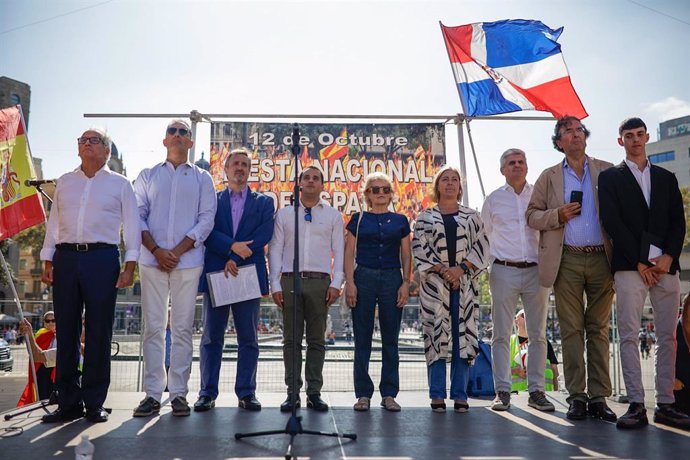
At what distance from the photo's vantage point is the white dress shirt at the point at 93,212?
4543 mm

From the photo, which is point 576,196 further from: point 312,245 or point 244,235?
point 244,235

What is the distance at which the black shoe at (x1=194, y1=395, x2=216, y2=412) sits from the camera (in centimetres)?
479

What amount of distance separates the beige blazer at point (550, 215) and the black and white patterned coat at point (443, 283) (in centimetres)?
48

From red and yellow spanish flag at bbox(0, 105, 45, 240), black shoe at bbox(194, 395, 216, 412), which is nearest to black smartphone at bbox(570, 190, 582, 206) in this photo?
black shoe at bbox(194, 395, 216, 412)

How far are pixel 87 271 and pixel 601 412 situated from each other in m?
4.09

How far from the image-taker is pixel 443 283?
16.7 ft

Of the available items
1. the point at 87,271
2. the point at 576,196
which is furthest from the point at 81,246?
the point at 576,196

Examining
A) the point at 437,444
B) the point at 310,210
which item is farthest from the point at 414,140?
the point at 437,444

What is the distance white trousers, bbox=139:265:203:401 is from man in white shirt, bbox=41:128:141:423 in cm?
28

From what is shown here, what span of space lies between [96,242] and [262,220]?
135 cm

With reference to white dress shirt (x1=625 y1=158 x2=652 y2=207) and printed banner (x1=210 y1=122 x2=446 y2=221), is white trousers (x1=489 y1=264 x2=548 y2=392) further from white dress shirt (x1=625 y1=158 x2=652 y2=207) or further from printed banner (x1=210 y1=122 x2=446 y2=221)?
printed banner (x1=210 y1=122 x2=446 y2=221)

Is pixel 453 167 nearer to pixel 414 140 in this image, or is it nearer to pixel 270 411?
pixel 414 140

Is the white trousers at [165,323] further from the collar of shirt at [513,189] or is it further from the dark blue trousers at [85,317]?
the collar of shirt at [513,189]

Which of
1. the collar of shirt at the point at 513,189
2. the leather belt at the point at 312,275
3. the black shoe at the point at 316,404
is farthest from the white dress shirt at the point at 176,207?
the collar of shirt at the point at 513,189
